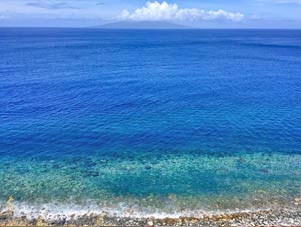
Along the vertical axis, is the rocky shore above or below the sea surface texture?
below

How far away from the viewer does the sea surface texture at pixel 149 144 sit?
27.6 m

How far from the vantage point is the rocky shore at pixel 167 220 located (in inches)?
932

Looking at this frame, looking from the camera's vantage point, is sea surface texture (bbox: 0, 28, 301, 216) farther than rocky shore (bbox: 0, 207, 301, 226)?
Yes

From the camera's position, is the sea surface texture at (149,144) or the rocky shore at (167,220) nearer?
the rocky shore at (167,220)

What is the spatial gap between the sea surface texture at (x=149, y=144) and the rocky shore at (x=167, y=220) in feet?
3.29

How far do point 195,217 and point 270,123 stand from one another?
25465 millimetres

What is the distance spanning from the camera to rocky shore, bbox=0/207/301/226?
77.7ft

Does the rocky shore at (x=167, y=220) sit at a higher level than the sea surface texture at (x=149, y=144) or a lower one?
lower

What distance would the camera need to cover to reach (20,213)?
2494 centimetres

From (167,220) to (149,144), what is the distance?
48.9ft

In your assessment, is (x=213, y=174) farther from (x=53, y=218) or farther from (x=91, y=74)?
(x=91, y=74)

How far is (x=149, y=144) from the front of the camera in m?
38.4

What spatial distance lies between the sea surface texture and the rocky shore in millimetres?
1003

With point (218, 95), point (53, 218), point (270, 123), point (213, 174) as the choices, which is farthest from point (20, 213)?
point (218, 95)
